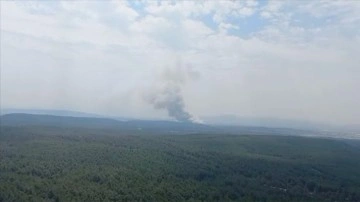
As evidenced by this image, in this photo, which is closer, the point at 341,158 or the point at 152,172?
the point at 152,172

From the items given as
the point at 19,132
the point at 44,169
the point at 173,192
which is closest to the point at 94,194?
the point at 173,192

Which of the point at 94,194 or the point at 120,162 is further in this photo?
the point at 120,162

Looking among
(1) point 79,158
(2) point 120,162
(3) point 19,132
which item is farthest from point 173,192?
(3) point 19,132

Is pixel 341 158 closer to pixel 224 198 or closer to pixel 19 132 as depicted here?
pixel 224 198

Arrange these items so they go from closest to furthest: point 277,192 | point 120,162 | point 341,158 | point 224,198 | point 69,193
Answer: point 69,193, point 224,198, point 277,192, point 120,162, point 341,158

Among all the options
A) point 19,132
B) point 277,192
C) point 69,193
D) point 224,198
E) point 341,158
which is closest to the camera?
point 69,193

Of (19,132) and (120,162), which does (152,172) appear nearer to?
(120,162)
